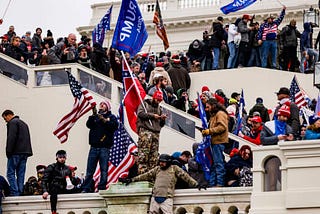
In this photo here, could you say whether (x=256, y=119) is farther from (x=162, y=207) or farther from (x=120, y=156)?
(x=162, y=207)

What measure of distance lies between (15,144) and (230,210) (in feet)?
18.4

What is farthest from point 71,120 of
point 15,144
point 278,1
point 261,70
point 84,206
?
point 278,1

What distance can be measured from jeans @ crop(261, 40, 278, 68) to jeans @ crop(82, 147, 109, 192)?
418 inches

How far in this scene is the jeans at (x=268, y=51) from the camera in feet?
126

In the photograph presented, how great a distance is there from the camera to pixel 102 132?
28.8 meters

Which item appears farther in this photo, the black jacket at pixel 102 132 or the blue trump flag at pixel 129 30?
the blue trump flag at pixel 129 30

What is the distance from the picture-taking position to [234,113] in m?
34.1

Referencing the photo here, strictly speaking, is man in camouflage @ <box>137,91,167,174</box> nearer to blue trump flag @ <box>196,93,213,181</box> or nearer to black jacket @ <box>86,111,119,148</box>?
blue trump flag @ <box>196,93,213,181</box>

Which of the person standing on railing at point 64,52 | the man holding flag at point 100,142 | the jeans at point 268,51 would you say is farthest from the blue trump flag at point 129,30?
the jeans at point 268,51

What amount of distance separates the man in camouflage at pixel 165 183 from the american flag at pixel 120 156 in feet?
6.05

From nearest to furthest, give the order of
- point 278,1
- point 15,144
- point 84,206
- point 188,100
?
point 84,206 < point 15,144 < point 188,100 < point 278,1

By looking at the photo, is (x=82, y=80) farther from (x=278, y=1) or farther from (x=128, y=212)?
(x=278, y=1)

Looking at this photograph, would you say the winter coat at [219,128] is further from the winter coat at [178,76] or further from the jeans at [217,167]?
the winter coat at [178,76]

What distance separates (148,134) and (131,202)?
146 centimetres
